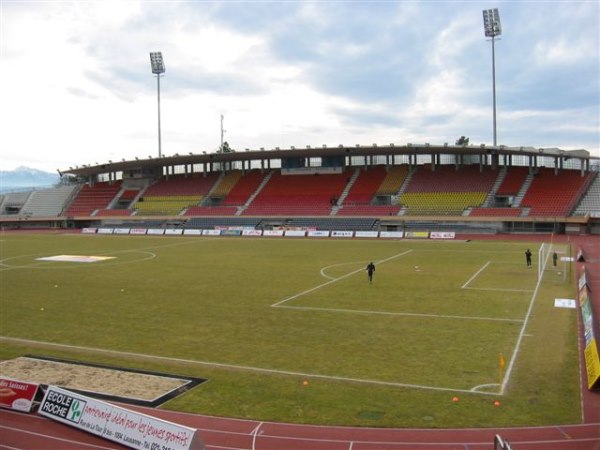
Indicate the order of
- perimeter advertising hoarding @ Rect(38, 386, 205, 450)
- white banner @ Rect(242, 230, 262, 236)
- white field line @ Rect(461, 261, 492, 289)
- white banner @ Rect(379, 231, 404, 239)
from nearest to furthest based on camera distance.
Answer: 1. perimeter advertising hoarding @ Rect(38, 386, 205, 450)
2. white field line @ Rect(461, 261, 492, 289)
3. white banner @ Rect(379, 231, 404, 239)
4. white banner @ Rect(242, 230, 262, 236)

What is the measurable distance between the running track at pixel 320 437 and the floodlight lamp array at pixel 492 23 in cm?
6658


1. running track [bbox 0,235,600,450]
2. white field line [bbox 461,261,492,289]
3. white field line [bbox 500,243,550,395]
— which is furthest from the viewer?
white field line [bbox 461,261,492,289]

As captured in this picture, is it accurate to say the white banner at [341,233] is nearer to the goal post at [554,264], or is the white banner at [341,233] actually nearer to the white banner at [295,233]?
the white banner at [295,233]

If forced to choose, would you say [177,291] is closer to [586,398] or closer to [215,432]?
[215,432]

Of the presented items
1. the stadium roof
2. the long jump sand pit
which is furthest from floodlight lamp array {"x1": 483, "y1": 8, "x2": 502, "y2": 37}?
the long jump sand pit

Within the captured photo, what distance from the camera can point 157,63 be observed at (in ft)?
299

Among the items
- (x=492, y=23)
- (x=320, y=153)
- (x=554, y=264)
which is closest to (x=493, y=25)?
(x=492, y=23)

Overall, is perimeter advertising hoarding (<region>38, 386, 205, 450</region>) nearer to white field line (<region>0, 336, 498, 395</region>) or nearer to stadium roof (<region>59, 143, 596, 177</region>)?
white field line (<region>0, 336, 498, 395</region>)

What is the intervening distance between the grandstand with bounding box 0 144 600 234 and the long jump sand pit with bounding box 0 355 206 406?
5466 centimetres

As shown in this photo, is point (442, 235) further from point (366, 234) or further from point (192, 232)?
point (192, 232)

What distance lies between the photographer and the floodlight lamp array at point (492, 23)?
7162 centimetres

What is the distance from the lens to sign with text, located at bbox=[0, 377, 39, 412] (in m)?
15.0

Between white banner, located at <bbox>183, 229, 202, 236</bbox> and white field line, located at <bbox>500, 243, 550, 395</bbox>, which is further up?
white banner, located at <bbox>183, 229, 202, 236</bbox>

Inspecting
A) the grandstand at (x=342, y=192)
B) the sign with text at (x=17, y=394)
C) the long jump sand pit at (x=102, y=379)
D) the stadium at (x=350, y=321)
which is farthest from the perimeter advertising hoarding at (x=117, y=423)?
the grandstand at (x=342, y=192)
